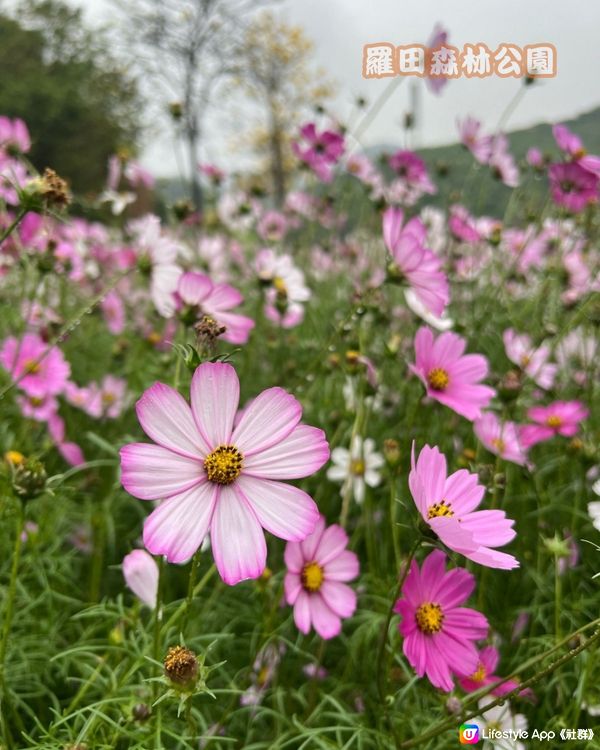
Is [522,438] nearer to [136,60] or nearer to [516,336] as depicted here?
[516,336]

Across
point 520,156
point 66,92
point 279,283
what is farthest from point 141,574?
point 66,92

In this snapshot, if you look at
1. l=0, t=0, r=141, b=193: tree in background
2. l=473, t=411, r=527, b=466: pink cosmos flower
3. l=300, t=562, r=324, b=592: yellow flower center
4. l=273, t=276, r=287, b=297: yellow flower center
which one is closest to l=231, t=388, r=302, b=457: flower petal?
l=300, t=562, r=324, b=592: yellow flower center

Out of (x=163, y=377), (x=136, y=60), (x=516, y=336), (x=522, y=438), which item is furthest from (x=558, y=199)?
(x=136, y=60)

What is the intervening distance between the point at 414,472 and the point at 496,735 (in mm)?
249

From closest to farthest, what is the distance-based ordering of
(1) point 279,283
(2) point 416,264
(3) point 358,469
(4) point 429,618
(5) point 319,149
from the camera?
(4) point 429,618
(2) point 416,264
(3) point 358,469
(1) point 279,283
(5) point 319,149

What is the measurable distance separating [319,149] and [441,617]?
4.03ft

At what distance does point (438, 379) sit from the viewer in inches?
27.8

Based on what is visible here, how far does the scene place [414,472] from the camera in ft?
1.45

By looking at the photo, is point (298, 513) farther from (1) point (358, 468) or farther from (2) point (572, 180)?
(2) point (572, 180)

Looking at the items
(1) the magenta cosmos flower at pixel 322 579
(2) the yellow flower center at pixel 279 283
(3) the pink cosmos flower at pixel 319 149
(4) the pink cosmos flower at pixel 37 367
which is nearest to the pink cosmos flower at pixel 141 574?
(1) the magenta cosmos flower at pixel 322 579

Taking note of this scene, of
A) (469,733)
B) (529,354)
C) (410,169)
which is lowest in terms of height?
(469,733)

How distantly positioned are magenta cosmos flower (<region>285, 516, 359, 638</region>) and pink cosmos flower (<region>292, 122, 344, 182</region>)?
1.04 metres

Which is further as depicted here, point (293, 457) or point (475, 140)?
point (475, 140)

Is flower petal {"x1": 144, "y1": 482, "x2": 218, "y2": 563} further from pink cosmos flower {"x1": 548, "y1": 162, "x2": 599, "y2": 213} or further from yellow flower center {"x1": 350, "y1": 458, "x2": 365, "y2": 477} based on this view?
pink cosmos flower {"x1": 548, "y1": 162, "x2": 599, "y2": 213}
